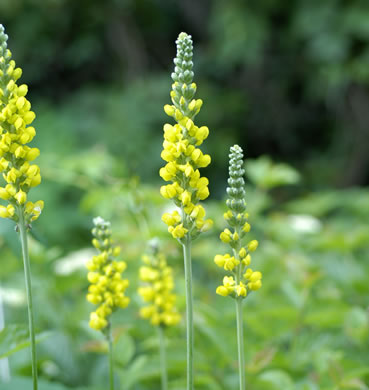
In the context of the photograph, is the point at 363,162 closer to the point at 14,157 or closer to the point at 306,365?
the point at 306,365

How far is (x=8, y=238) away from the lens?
142 cm

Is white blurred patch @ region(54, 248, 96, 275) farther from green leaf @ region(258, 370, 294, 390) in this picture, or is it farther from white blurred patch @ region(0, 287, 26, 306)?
green leaf @ region(258, 370, 294, 390)

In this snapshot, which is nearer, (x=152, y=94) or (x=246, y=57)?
(x=246, y=57)

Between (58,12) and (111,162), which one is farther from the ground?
(58,12)

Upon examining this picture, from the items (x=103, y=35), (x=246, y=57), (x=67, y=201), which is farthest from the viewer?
(x=103, y=35)

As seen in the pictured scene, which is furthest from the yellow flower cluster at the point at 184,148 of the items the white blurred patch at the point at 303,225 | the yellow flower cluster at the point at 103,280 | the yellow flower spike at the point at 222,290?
the white blurred patch at the point at 303,225

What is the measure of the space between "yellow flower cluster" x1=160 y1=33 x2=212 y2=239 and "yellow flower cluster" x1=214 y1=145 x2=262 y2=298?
1.9 inches

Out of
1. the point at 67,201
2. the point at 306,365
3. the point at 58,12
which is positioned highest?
the point at 58,12

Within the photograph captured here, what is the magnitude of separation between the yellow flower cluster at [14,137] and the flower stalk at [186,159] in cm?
24

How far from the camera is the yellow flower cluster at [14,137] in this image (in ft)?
2.83

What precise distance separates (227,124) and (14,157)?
6977 mm

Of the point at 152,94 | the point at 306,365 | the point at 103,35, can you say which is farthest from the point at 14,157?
the point at 103,35

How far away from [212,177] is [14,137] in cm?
Answer: 643

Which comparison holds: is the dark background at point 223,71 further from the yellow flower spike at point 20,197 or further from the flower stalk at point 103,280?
the yellow flower spike at point 20,197
